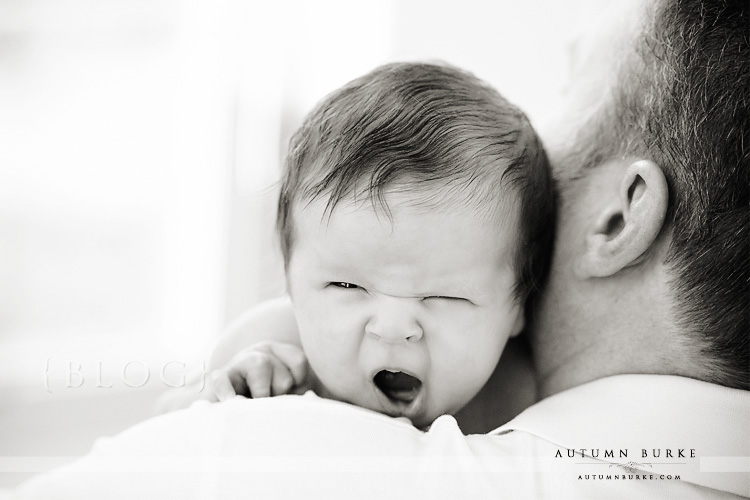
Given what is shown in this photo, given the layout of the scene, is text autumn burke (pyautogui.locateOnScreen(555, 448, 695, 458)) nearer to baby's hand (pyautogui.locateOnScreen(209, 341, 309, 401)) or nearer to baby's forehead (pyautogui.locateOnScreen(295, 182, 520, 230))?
baby's forehead (pyautogui.locateOnScreen(295, 182, 520, 230))

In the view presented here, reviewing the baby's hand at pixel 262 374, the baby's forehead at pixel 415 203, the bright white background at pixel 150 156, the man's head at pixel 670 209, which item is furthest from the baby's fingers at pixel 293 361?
the man's head at pixel 670 209

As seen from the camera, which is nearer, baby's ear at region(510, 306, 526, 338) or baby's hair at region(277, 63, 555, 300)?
baby's hair at region(277, 63, 555, 300)

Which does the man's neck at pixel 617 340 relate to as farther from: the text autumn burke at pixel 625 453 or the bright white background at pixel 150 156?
the bright white background at pixel 150 156

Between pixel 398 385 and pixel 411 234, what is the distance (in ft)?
0.69

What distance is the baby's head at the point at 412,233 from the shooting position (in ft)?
2.35

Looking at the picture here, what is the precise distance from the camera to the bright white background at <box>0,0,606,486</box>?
2.75 ft

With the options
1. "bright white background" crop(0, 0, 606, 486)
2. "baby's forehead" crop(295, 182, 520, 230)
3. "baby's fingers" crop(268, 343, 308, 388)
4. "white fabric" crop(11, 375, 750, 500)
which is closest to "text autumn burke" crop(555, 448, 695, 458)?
"white fabric" crop(11, 375, 750, 500)

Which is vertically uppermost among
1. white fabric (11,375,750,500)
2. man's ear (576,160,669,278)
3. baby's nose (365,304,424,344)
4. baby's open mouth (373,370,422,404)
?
man's ear (576,160,669,278)

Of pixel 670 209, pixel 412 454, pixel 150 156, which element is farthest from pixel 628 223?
pixel 150 156

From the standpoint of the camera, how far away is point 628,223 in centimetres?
74

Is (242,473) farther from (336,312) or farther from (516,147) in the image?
(516,147)

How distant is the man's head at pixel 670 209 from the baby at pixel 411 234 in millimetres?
66

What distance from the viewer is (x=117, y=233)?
999 millimetres

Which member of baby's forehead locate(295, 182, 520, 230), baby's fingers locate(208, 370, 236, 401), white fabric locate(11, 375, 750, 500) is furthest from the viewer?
baby's fingers locate(208, 370, 236, 401)
